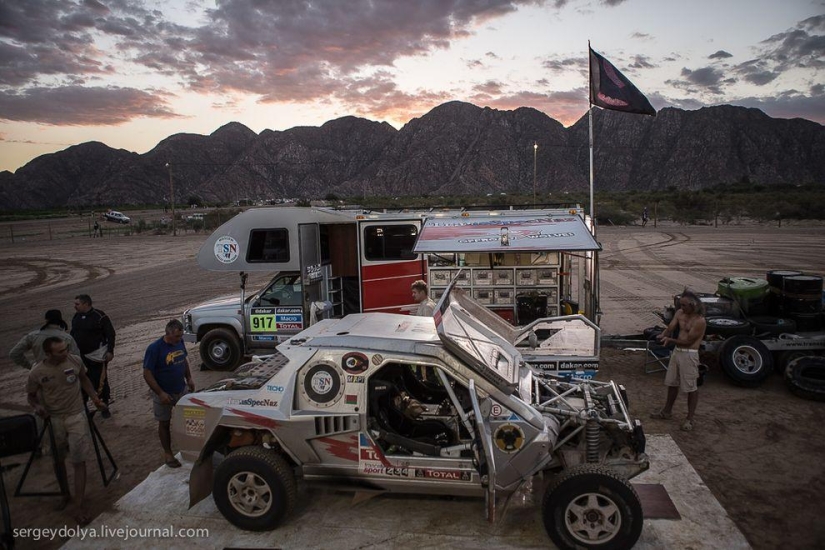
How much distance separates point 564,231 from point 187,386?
6.25 metres

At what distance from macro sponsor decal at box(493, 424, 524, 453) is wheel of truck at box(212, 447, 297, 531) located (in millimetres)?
1825

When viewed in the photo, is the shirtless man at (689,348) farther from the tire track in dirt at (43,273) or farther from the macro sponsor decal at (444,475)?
the tire track in dirt at (43,273)

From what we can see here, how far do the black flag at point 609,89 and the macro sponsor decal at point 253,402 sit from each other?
979 cm

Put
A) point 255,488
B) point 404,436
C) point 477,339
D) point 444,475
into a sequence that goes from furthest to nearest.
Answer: point 477,339
point 404,436
point 255,488
point 444,475

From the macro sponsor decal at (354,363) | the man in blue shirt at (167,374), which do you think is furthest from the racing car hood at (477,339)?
the man in blue shirt at (167,374)

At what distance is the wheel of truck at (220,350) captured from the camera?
9791 mm

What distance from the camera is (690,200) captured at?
4691cm

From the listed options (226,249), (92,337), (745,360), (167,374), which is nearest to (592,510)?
(167,374)

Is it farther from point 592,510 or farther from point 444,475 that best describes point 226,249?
point 592,510

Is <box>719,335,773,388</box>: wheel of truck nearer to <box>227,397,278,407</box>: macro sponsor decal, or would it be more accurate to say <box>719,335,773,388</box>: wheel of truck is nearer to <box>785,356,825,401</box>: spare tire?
<box>785,356,825,401</box>: spare tire

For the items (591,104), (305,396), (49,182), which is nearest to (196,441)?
(305,396)

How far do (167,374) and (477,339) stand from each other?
3.48 metres

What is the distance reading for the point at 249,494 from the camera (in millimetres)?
4602

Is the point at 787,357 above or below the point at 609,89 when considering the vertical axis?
below
